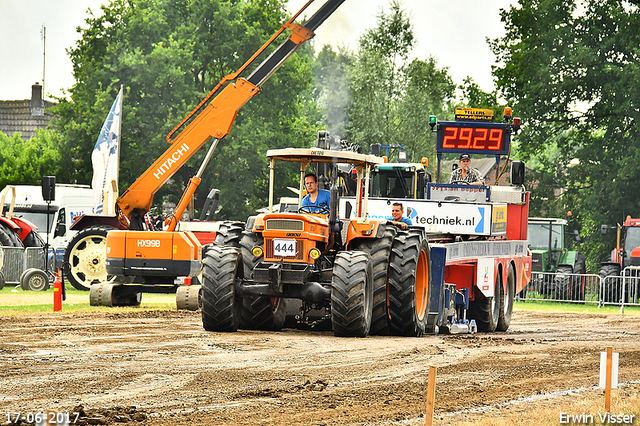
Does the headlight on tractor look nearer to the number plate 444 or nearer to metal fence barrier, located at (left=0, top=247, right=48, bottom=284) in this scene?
the number plate 444

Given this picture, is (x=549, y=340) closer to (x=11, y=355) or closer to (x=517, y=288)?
(x=517, y=288)

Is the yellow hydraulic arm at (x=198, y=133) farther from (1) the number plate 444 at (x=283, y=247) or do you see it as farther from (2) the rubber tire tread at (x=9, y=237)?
(1) the number plate 444 at (x=283, y=247)

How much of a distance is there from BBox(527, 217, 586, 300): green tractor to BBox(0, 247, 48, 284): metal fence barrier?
586 inches

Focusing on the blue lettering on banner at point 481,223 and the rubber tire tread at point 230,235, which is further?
the blue lettering on banner at point 481,223

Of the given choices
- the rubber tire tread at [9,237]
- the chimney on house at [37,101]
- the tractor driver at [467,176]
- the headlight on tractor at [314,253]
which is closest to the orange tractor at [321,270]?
the headlight on tractor at [314,253]

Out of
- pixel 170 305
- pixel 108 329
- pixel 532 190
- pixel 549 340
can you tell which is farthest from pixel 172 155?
pixel 532 190

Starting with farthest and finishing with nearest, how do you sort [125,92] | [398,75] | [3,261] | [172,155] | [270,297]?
[398,75], [125,92], [3,261], [172,155], [270,297]

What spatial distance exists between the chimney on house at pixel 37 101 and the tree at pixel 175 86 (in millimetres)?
13566

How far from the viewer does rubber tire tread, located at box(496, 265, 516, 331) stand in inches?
704

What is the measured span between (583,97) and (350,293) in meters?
29.2

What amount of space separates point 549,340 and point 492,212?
283cm

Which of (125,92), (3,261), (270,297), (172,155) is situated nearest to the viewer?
(270,297)

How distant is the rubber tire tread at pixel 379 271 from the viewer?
511 inches

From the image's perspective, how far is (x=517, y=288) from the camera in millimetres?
19344
